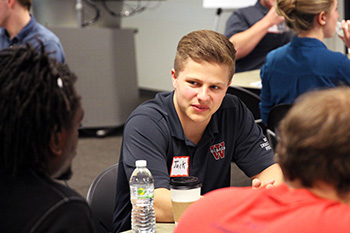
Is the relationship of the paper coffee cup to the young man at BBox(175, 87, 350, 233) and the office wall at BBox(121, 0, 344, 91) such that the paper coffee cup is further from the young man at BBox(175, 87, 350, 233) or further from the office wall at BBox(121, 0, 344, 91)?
the office wall at BBox(121, 0, 344, 91)

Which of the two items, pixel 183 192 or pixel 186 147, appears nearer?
pixel 183 192

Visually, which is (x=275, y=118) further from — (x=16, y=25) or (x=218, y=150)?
(x=16, y=25)

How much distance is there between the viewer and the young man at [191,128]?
1.89 meters

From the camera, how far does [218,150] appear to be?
2045mm

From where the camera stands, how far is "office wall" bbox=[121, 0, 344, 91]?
22.1ft

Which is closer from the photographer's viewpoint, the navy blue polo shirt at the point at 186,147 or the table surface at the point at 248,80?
the navy blue polo shirt at the point at 186,147

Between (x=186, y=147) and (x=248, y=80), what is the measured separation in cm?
Answer: 185

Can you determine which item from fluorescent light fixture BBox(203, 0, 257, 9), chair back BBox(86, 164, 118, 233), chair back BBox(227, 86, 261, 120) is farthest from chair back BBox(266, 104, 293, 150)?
fluorescent light fixture BBox(203, 0, 257, 9)

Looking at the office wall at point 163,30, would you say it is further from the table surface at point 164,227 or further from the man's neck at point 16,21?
the table surface at point 164,227

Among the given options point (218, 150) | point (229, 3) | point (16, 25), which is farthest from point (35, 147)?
point (229, 3)

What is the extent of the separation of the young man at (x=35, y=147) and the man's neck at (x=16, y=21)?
7.49 ft

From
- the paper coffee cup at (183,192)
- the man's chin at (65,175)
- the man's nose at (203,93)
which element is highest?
the man's nose at (203,93)

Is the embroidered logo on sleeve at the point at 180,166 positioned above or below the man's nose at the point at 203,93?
below

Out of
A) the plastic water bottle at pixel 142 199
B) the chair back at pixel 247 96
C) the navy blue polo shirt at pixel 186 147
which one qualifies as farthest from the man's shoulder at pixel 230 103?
the chair back at pixel 247 96
